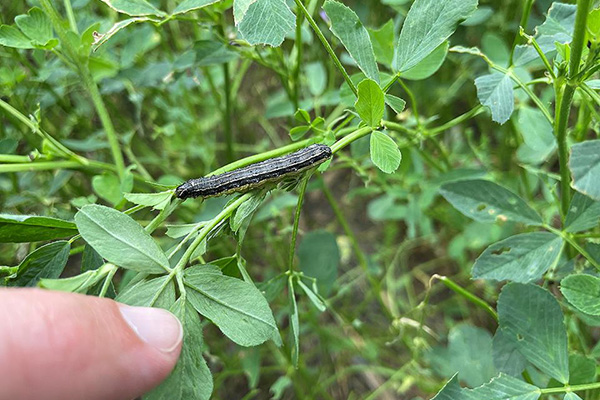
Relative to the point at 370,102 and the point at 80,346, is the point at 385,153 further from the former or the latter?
the point at 80,346

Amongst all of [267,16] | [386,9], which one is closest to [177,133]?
[386,9]

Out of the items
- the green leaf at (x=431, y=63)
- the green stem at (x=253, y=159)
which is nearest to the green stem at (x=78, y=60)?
the green stem at (x=253, y=159)

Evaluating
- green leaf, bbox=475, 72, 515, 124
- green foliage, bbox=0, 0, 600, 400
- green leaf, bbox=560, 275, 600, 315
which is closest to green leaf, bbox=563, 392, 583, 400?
green foliage, bbox=0, 0, 600, 400

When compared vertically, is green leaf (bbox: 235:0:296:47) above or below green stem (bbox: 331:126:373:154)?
above

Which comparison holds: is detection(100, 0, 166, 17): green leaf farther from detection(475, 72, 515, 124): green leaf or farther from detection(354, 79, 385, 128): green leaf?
detection(475, 72, 515, 124): green leaf

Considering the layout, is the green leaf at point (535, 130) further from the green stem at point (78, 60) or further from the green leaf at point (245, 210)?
the green stem at point (78, 60)

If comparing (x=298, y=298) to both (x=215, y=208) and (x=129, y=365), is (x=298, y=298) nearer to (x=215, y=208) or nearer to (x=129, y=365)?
(x=215, y=208)

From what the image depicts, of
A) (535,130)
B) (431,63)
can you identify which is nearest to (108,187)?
(431,63)
